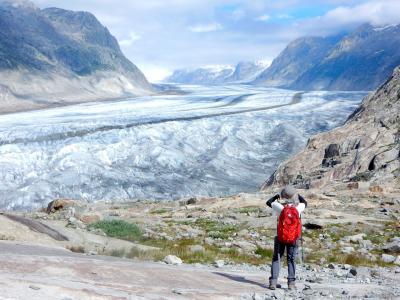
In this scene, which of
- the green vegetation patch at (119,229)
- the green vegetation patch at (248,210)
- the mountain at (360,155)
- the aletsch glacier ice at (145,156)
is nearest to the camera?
the green vegetation patch at (119,229)

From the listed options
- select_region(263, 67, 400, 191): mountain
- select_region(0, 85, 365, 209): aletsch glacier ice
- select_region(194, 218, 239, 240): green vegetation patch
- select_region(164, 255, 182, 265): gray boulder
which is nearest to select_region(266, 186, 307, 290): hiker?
select_region(164, 255, 182, 265): gray boulder

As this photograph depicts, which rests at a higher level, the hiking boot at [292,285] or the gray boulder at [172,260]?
the hiking boot at [292,285]

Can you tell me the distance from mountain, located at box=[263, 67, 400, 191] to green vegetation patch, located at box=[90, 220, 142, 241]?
481 inches

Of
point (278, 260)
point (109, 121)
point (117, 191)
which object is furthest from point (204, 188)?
point (278, 260)

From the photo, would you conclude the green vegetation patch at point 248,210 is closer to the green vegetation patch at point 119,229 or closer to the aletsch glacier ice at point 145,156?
the green vegetation patch at point 119,229

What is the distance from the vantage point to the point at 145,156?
6312cm

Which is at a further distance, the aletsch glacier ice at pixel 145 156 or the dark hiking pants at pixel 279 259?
the aletsch glacier ice at pixel 145 156

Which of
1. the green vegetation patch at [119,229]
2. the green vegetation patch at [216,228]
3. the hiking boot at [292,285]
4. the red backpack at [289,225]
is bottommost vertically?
the green vegetation patch at [216,228]

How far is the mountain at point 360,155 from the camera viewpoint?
2761 cm

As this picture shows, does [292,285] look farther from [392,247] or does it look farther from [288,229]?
[392,247]

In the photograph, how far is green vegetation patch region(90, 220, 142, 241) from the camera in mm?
15337

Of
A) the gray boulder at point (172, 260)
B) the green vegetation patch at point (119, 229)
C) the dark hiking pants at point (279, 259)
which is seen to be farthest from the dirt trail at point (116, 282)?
the green vegetation patch at point (119, 229)

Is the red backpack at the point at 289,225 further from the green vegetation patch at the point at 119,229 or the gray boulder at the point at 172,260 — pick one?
the green vegetation patch at the point at 119,229

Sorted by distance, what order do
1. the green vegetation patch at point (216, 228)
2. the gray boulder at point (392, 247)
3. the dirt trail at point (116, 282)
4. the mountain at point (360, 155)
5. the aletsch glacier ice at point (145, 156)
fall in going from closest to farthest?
1. the dirt trail at point (116, 282)
2. the gray boulder at point (392, 247)
3. the green vegetation patch at point (216, 228)
4. the mountain at point (360, 155)
5. the aletsch glacier ice at point (145, 156)
